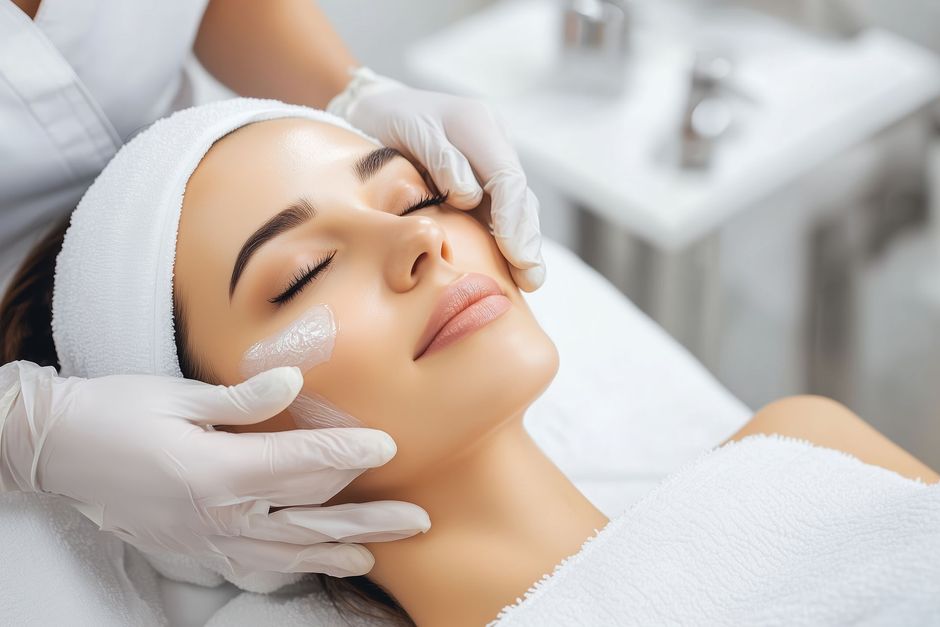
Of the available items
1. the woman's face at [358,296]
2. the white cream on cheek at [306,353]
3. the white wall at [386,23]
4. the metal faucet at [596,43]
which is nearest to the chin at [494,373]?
the woman's face at [358,296]

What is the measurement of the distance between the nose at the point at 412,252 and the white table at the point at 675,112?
84 centimetres

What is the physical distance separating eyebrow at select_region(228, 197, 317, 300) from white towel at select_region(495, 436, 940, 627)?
0.41 m

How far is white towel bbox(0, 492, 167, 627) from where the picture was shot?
3.16 ft

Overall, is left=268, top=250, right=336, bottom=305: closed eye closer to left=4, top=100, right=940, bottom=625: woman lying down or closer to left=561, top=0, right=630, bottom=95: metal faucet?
left=4, top=100, right=940, bottom=625: woman lying down

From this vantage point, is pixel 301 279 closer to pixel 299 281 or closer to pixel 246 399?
pixel 299 281

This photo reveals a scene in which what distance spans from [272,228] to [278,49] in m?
0.49

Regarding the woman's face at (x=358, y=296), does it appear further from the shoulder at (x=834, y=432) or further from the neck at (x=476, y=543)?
the shoulder at (x=834, y=432)

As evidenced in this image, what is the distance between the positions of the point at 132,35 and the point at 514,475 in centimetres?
67

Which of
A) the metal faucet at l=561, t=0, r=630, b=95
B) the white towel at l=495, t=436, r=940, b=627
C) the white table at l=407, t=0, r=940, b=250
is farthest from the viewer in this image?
the metal faucet at l=561, t=0, r=630, b=95

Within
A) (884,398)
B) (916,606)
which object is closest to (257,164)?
(916,606)

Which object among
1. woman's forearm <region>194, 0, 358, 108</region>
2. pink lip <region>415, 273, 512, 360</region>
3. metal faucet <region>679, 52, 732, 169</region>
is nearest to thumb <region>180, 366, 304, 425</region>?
pink lip <region>415, 273, 512, 360</region>

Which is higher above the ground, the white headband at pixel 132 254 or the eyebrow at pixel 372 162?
the eyebrow at pixel 372 162

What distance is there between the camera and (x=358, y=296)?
35.9 inches

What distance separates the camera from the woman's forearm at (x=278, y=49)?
1.32 metres
